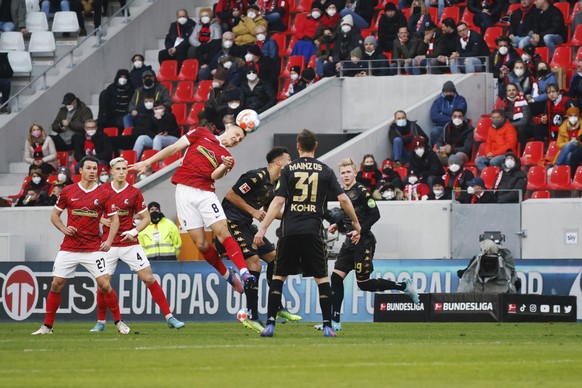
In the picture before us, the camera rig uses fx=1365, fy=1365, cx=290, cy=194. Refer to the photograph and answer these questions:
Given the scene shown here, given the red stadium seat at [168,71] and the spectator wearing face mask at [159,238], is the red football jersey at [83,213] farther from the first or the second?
the red stadium seat at [168,71]

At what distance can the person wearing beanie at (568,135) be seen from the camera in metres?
24.7

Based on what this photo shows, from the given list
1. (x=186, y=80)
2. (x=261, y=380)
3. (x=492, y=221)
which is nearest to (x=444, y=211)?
(x=492, y=221)

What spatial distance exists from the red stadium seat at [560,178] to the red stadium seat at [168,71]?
11.4 m

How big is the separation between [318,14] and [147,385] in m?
22.2

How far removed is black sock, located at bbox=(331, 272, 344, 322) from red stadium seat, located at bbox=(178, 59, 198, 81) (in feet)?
50.0

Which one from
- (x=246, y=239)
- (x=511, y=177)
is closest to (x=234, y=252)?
(x=246, y=239)

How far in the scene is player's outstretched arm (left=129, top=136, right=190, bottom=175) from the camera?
50.2ft

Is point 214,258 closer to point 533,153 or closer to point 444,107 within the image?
point 533,153

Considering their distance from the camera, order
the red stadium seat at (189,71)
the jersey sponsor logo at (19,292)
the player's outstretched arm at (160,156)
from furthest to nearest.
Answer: the red stadium seat at (189,71) → the jersey sponsor logo at (19,292) → the player's outstretched arm at (160,156)

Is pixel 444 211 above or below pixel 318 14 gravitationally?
below

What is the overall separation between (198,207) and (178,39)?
17.6 meters

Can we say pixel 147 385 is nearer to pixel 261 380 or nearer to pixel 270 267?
pixel 261 380

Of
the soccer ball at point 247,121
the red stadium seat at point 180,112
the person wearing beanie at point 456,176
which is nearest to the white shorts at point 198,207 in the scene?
the soccer ball at point 247,121

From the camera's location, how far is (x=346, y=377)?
10.1 metres
